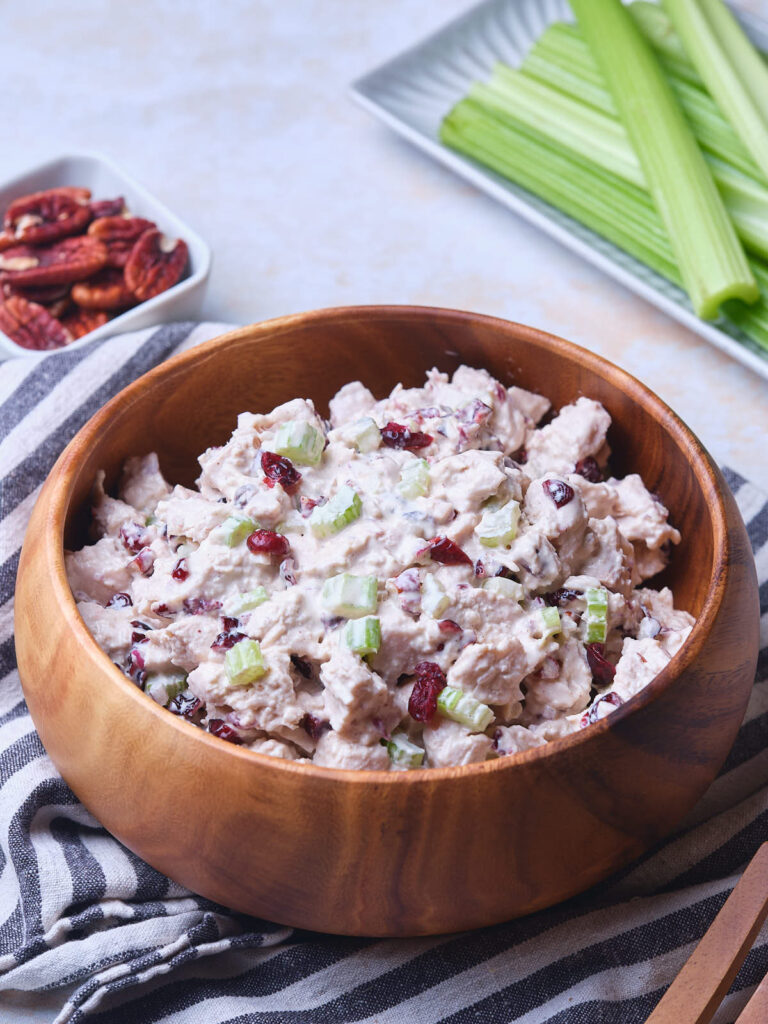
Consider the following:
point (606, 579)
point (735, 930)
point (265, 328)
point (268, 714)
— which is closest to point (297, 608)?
point (268, 714)

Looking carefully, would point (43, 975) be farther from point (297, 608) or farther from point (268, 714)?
point (297, 608)

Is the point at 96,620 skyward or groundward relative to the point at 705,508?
groundward

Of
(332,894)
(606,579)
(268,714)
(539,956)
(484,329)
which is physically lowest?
(539,956)

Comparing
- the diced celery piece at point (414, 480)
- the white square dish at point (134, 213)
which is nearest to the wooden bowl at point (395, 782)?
the diced celery piece at point (414, 480)

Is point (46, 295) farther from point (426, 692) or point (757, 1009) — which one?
point (757, 1009)

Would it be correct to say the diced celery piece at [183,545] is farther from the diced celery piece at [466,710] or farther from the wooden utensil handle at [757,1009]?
the wooden utensil handle at [757,1009]

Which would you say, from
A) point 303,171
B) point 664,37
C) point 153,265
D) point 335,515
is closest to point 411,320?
point 335,515

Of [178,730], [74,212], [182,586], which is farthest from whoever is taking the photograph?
[74,212]
